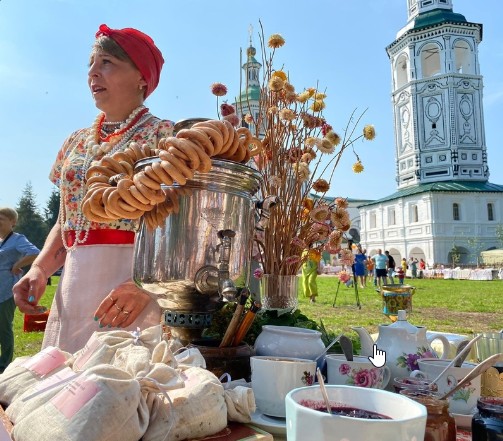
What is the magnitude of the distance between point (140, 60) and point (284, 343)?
30.9 inches

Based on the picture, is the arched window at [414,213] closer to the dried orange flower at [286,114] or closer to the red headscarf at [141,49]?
the dried orange flower at [286,114]

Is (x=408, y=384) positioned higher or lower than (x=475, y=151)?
lower

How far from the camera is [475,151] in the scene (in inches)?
1145

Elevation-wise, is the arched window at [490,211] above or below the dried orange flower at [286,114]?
above

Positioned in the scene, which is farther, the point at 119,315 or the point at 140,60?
the point at 140,60

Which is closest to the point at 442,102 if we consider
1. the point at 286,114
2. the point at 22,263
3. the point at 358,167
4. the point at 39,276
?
the point at 22,263

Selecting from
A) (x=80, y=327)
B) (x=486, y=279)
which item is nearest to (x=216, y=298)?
(x=80, y=327)

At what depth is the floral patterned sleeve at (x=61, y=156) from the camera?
1.26 metres

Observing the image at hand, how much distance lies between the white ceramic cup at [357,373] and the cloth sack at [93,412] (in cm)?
35

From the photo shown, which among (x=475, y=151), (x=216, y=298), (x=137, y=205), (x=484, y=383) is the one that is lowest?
(x=484, y=383)

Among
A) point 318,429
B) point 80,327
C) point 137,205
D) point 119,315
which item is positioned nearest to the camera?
point 318,429

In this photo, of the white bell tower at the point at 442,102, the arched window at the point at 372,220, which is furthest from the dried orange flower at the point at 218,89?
the arched window at the point at 372,220

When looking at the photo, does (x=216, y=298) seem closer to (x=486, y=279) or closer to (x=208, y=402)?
(x=208, y=402)

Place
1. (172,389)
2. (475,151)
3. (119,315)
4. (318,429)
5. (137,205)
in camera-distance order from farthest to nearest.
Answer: (475,151) → (119,315) → (137,205) → (172,389) → (318,429)
